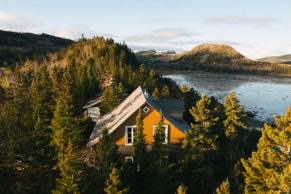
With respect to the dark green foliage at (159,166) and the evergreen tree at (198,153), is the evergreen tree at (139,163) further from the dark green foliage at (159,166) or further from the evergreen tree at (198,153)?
the evergreen tree at (198,153)

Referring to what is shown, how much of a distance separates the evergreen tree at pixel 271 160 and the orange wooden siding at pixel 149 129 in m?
7.52

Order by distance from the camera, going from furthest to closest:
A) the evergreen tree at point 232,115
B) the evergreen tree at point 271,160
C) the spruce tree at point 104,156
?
the evergreen tree at point 232,115 → the spruce tree at point 104,156 → the evergreen tree at point 271,160

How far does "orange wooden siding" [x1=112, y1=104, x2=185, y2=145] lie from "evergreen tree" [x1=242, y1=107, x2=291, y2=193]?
752cm

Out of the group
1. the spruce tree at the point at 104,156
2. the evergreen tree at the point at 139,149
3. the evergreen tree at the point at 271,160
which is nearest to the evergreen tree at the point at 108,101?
the evergreen tree at the point at 139,149

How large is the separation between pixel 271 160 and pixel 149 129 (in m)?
11.6

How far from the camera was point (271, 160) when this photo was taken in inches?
607

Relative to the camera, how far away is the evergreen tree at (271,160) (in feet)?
48.6

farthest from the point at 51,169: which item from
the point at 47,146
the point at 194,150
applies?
the point at 194,150

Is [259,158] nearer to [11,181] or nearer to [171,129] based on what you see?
Result: [171,129]

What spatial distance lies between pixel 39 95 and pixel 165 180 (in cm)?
2293

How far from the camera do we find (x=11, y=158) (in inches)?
620

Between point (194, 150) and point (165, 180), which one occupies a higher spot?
point (194, 150)

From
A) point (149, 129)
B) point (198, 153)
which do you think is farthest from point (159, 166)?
point (198, 153)

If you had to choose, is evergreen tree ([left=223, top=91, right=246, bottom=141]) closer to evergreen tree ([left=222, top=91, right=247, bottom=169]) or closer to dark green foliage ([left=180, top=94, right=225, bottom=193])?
evergreen tree ([left=222, top=91, right=247, bottom=169])
